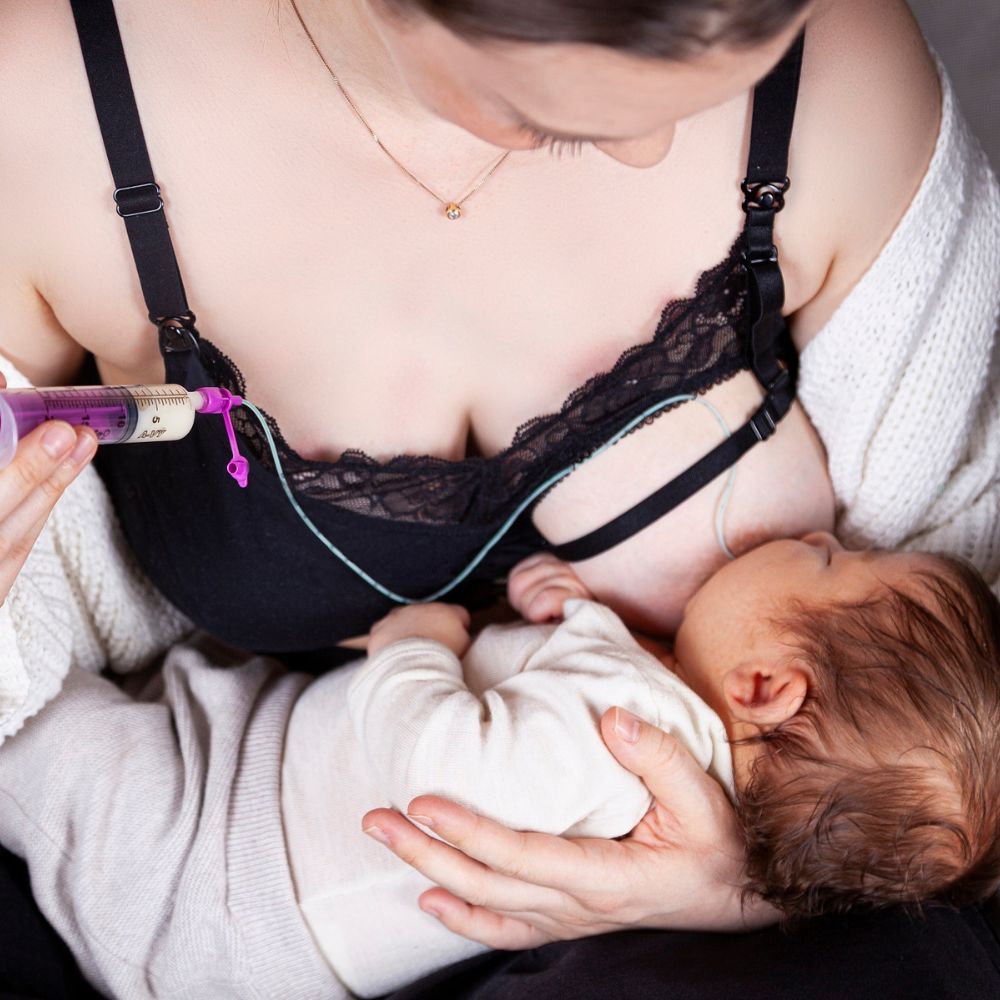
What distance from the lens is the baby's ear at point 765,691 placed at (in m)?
1.12

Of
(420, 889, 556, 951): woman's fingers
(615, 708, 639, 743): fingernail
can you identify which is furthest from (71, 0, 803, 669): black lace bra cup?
(420, 889, 556, 951): woman's fingers

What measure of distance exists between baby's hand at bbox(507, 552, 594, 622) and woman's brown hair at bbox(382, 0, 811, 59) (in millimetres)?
760

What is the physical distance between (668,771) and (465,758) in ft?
0.71

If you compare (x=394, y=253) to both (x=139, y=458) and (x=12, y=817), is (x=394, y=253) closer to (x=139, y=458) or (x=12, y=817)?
(x=139, y=458)

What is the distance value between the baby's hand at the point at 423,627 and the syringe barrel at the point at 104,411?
14.9 inches

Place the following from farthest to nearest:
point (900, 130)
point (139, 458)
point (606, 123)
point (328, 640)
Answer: point (328, 640), point (139, 458), point (900, 130), point (606, 123)

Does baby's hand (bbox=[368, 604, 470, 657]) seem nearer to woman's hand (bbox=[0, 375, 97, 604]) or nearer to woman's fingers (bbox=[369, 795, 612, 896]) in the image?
woman's fingers (bbox=[369, 795, 612, 896])

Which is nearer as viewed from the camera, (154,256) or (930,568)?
(154,256)

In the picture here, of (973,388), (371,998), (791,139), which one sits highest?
(791,139)

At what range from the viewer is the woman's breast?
3.94 feet

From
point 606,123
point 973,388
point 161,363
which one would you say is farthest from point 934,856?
point 161,363

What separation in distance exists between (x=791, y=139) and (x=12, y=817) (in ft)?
3.86

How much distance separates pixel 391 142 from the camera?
1.04 metres

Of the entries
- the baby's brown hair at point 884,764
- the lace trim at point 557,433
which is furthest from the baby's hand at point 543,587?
the baby's brown hair at point 884,764
